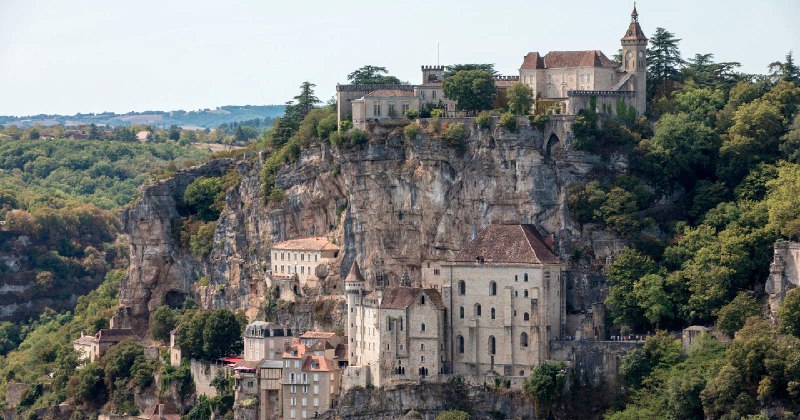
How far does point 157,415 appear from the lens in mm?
105625

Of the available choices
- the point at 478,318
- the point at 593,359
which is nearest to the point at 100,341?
the point at 478,318

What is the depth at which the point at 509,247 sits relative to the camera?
94500mm

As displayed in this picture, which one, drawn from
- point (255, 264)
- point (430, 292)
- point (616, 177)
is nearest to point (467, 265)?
point (430, 292)

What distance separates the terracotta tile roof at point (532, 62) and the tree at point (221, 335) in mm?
21487

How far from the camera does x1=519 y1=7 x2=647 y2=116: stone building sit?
103 metres

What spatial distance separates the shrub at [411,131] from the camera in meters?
101

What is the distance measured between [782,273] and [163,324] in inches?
1600

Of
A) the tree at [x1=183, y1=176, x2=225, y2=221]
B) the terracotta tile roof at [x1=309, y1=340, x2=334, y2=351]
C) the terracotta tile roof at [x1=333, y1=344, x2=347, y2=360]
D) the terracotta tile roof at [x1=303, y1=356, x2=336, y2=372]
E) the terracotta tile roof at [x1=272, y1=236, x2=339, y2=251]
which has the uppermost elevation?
the tree at [x1=183, y1=176, x2=225, y2=221]

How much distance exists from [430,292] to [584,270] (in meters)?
7.93

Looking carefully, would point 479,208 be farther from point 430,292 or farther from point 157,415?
point 157,415

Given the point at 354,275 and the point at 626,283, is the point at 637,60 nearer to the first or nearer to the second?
the point at 626,283

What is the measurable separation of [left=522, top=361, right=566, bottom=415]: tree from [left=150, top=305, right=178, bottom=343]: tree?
1187 inches

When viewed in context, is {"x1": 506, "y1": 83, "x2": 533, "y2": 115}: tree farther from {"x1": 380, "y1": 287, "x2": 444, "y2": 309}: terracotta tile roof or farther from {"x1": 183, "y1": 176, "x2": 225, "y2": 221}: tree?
{"x1": 183, "y1": 176, "x2": 225, "y2": 221}: tree

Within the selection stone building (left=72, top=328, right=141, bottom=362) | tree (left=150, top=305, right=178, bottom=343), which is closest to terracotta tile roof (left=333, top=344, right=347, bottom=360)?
tree (left=150, top=305, right=178, bottom=343)
